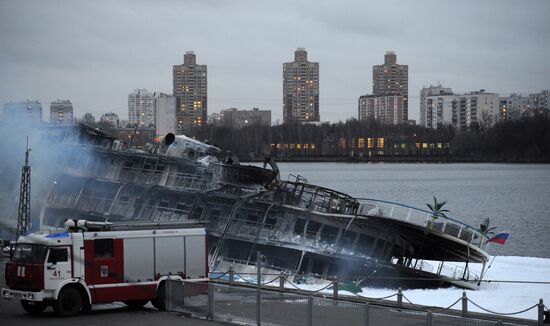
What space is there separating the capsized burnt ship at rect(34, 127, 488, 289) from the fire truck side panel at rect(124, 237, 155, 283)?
13021 mm

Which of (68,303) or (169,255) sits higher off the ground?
(169,255)

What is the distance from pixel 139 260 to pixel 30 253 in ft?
9.93

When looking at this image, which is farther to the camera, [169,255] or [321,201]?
[321,201]

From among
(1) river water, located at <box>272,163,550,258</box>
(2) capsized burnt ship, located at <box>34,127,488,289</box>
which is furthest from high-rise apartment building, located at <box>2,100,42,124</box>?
(1) river water, located at <box>272,163,550,258</box>

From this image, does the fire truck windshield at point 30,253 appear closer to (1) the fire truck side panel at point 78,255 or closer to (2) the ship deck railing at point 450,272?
(1) the fire truck side panel at point 78,255

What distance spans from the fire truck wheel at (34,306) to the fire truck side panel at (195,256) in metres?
4.30

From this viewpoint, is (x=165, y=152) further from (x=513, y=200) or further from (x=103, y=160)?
(x=513, y=200)

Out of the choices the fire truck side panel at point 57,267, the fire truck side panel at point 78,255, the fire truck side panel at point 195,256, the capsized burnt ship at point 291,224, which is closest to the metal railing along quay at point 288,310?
the fire truck side panel at point 195,256

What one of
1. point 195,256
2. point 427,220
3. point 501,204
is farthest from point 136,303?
point 501,204

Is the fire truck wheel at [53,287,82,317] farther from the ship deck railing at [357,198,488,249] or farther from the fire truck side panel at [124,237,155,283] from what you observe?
the ship deck railing at [357,198,488,249]

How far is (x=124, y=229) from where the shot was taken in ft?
79.7

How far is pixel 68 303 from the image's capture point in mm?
22969

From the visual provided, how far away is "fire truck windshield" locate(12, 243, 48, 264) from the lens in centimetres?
2292

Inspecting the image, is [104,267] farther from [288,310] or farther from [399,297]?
[399,297]
